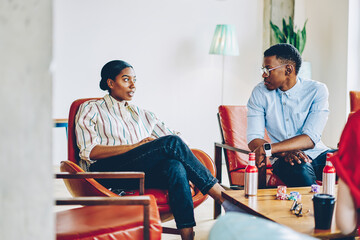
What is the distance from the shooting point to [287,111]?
2.96 metres

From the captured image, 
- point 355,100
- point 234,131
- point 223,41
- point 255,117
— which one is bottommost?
point 234,131

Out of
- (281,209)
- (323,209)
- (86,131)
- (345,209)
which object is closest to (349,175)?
(345,209)

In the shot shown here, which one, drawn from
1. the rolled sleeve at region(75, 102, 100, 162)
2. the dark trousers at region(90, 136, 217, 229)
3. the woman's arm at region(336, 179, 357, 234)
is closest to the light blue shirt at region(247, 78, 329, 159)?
the dark trousers at region(90, 136, 217, 229)

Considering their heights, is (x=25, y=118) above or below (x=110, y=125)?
above

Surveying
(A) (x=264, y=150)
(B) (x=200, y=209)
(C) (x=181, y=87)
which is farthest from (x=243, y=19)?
(A) (x=264, y=150)

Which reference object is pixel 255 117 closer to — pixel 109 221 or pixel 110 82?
pixel 110 82

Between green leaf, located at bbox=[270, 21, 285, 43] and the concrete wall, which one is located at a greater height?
green leaf, located at bbox=[270, 21, 285, 43]

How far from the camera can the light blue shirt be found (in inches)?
115

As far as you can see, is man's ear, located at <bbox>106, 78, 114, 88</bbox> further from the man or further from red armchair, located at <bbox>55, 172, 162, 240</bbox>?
red armchair, located at <bbox>55, 172, 162, 240</bbox>

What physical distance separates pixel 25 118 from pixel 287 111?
228 cm

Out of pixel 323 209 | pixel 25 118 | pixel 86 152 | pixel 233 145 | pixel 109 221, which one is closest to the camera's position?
pixel 25 118

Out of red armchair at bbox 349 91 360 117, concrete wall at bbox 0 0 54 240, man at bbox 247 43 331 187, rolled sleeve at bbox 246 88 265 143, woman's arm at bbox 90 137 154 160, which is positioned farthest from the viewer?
red armchair at bbox 349 91 360 117

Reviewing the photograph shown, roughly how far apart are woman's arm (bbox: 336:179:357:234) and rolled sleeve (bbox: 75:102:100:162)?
5.76 feet

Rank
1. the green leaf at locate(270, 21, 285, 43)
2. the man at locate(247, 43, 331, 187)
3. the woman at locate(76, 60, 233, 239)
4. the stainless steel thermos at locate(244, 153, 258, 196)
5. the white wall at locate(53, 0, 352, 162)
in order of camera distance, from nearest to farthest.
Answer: the stainless steel thermos at locate(244, 153, 258, 196)
the woman at locate(76, 60, 233, 239)
the man at locate(247, 43, 331, 187)
the white wall at locate(53, 0, 352, 162)
the green leaf at locate(270, 21, 285, 43)
